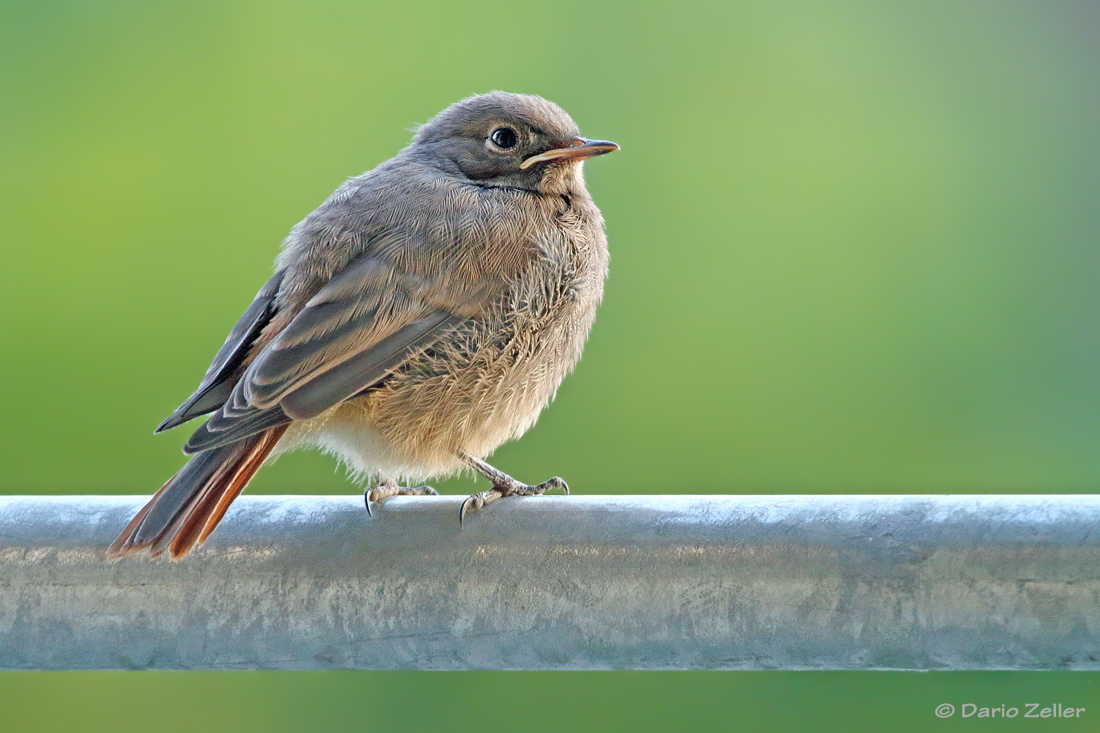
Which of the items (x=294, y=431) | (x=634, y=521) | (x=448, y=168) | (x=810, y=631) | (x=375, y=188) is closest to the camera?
(x=810, y=631)

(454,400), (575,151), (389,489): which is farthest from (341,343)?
(575,151)

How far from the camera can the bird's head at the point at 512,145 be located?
3365mm

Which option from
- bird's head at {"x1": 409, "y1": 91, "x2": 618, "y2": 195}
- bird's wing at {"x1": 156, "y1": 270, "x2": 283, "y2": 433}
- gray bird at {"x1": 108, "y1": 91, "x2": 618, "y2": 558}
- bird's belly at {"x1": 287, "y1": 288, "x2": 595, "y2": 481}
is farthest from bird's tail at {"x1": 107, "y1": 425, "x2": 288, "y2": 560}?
bird's head at {"x1": 409, "y1": 91, "x2": 618, "y2": 195}

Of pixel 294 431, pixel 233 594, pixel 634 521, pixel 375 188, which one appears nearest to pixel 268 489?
pixel 294 431

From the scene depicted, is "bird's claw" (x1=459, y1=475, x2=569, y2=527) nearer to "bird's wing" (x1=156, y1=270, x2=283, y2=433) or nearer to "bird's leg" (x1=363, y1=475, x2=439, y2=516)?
"bird's leg" (x1=363, y1=475, x2=439, y2=516)

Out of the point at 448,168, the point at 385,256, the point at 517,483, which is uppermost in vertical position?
the point at 448,168

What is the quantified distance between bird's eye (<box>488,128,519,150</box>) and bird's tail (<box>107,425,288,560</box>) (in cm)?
128

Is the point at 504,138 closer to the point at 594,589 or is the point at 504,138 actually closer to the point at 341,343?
the point at 341,343

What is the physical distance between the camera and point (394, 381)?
289cm

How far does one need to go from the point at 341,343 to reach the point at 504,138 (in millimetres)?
1095

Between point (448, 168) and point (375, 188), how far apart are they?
385mm

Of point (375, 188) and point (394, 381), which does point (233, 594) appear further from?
point (375, 188)

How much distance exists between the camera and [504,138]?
3443 mm

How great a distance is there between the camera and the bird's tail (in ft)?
6.04
